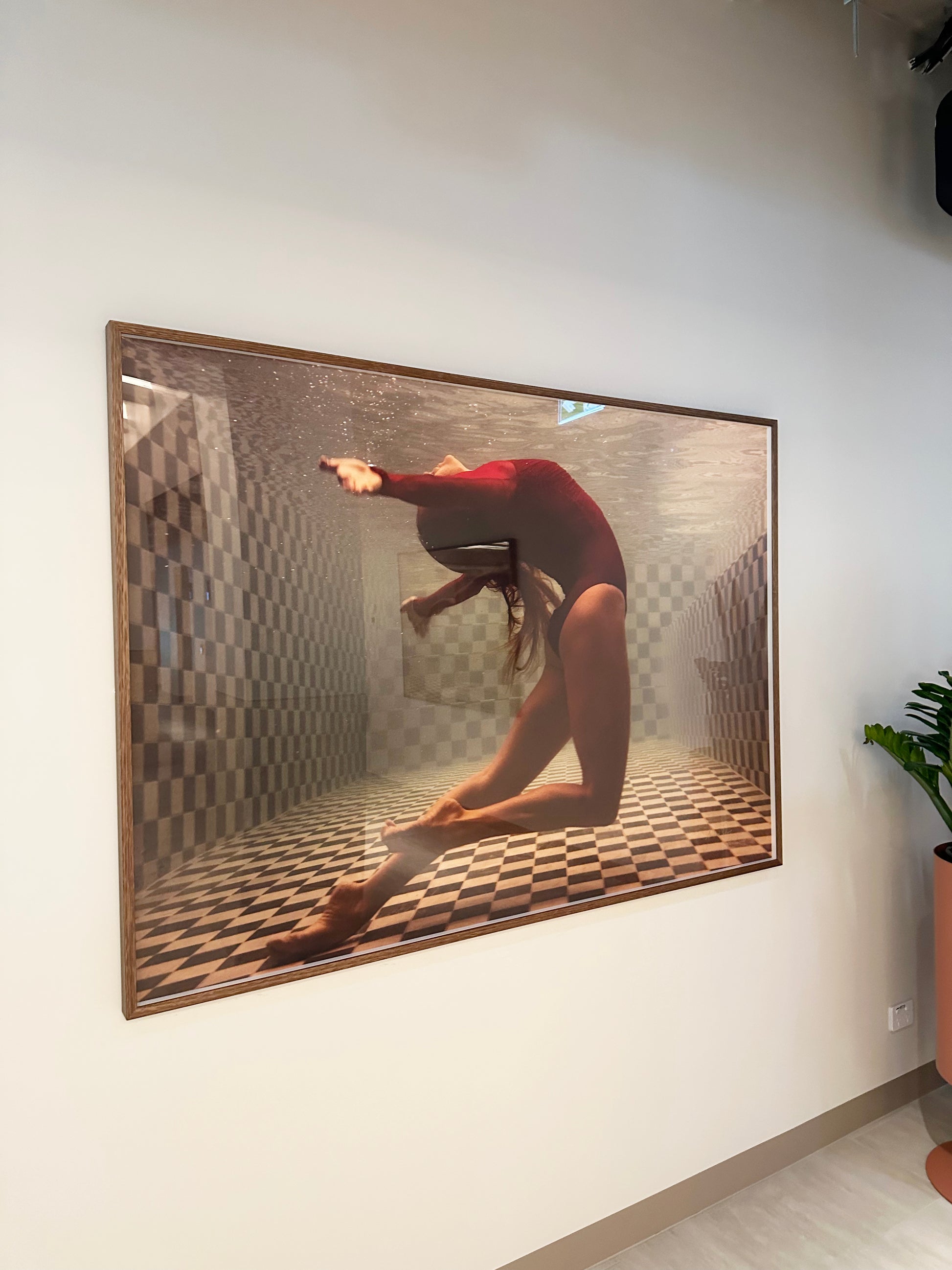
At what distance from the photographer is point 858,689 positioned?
7.37 feet

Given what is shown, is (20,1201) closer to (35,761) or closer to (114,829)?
(114,829)

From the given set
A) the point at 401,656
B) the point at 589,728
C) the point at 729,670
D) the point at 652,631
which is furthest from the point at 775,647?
the point at 401,656

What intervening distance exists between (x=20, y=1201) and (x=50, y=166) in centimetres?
157

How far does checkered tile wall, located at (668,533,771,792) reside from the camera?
185 centimetres

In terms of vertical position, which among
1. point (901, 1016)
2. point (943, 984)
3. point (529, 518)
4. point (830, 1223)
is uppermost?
point (529, 518)

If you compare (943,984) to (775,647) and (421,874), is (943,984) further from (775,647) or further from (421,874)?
(421,874)

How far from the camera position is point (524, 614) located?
1.63 meters

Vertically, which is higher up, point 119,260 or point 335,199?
point 335,199

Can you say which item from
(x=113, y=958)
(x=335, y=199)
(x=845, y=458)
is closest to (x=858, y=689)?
(x=845, y=458)

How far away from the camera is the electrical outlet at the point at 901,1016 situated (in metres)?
2.33

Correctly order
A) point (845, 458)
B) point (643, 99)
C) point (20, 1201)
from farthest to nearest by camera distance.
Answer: point (845, 458) < point (643, 99) < point (20, 1201)

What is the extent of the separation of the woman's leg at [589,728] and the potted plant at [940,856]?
2.74ft

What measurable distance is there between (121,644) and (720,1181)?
1882 millimetres

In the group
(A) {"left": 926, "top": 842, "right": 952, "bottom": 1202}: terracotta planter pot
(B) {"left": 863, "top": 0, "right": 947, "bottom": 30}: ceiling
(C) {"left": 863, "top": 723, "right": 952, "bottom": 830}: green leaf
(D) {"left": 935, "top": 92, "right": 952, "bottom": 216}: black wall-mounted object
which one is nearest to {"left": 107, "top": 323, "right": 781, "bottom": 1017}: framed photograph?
(C) {"left": 863, "top": 723, "right": 952, "bottom": 830}: green leaf
